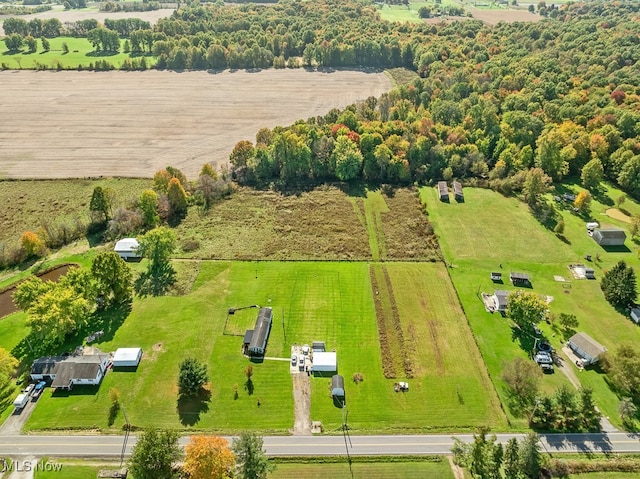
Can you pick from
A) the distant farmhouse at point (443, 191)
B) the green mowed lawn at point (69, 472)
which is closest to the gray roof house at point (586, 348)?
the distant farmhouse at point (443, 191)

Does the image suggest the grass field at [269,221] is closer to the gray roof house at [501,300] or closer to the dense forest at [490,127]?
the dense forest at [490,127]

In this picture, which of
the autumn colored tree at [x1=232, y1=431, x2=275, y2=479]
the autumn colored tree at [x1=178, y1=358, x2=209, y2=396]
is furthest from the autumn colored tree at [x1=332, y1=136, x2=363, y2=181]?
the autumn colored tree at [x1=232, y1=431, x2=275, y2=479]

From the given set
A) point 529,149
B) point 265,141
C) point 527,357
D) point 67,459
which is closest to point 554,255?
point 527,357

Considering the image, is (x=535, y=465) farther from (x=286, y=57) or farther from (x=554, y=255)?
(x=286, y=57)

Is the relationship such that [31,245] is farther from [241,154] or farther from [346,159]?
[346,159]

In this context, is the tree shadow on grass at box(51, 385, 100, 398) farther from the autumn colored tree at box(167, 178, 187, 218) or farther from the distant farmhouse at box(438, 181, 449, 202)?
the distant farmhouse at box(438, 181, 449, 202)

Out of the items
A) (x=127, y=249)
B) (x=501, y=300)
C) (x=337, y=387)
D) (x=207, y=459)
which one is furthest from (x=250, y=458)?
(x=127, y=249)
